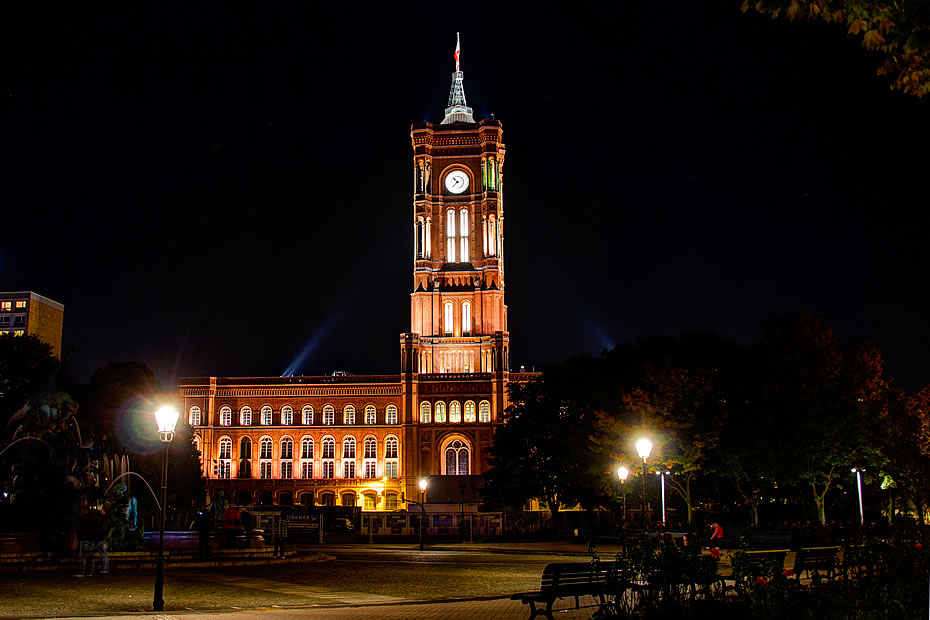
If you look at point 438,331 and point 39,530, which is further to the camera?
point 438,331

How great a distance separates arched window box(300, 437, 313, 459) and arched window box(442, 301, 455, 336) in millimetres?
17838

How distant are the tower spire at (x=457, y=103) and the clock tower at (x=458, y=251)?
26.7 ft

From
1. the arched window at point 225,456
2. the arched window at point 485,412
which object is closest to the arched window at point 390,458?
the arched window at point 485,412

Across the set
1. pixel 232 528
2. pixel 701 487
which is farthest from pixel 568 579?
pixel 701 487

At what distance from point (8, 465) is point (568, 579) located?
71.0 ft

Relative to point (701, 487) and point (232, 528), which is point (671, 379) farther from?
point (232, 528)

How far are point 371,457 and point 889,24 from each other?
89165mm

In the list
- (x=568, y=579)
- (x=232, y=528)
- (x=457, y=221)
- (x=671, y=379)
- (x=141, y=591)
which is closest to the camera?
(x=568, y=579)

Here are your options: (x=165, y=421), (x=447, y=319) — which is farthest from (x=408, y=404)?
(x=165, y=421)

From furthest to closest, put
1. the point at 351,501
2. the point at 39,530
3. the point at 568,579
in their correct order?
the point at 351,501 → the point at 39,530 → the point at 568,579

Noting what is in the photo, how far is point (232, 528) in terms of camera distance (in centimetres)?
3216

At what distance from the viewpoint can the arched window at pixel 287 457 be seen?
316 feet

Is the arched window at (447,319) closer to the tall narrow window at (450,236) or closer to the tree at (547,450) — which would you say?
the tall narrow window at (450,236)

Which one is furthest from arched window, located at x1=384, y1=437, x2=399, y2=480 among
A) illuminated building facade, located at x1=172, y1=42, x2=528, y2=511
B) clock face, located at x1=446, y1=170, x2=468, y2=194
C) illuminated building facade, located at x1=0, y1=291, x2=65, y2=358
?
illuminated building facade, located at x1=0, y1=291, x2=65, y2=358
